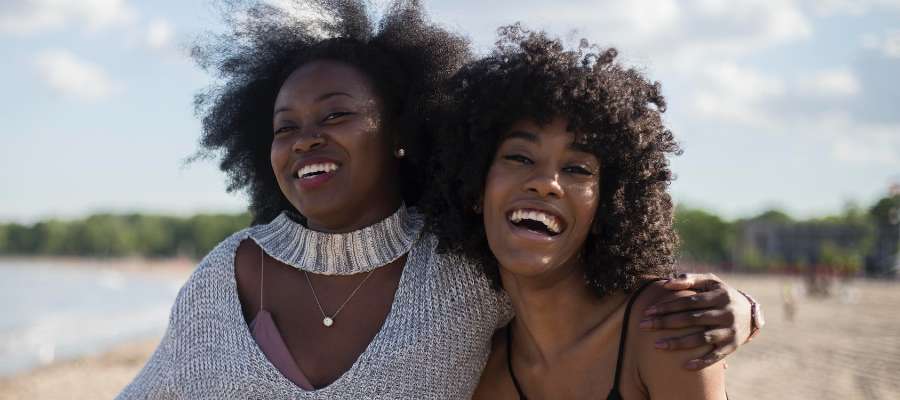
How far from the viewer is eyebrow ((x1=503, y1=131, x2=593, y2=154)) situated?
274 cm

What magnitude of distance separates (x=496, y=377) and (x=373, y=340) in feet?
1.67

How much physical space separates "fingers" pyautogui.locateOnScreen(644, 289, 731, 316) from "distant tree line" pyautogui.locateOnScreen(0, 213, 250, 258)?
10193 cm

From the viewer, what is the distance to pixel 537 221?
276 cm

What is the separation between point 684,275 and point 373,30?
1731mm

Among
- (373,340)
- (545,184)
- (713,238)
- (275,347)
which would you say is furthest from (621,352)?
(713,238)

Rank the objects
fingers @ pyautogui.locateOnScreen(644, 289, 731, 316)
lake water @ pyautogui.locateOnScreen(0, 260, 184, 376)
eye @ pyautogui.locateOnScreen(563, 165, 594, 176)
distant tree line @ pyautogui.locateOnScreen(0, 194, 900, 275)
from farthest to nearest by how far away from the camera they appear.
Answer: distant tree line @ pyautogui.locateOnScreen(0, 194, 900, 275)
lake water @ pyautogui.locateOnScreen(0, 260, 184, 376)
eye @ pyautogui.locateOnScreen(563, 165, 594, 176)
fingers @ pyautogui.locateOnScreen(644, 289, 731, 316)

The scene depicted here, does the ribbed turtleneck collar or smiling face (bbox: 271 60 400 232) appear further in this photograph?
the ribbed turtleneck collar

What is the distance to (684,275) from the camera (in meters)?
2.84

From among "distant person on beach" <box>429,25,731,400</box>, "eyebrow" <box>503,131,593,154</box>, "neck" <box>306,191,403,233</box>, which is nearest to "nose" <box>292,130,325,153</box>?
"neck" <box>306,191,403,233</box>

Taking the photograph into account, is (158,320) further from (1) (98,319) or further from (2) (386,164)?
(2) (386,164)

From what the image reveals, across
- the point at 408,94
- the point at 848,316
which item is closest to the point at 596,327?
the point at 408,94

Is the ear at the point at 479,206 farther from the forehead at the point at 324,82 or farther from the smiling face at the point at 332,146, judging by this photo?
the forehead at the point at 324,82

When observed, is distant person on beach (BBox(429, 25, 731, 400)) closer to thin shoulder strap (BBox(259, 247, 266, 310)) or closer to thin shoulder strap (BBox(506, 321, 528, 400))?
thin shoulder strap (BBox(506, 321, 528, 400))

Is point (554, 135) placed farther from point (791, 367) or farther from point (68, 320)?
point (68, 320)
